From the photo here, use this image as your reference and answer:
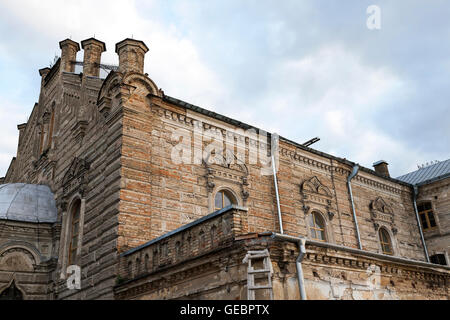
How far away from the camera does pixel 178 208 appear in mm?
12117

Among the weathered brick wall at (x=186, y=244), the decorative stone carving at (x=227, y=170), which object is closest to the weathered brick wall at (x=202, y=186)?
the decorative stone carving at (x=227, y=170)

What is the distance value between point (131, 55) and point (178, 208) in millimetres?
4726

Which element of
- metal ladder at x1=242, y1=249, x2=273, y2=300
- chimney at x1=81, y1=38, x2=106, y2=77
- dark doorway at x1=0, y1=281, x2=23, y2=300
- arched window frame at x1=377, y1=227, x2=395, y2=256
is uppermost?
chimney at x1=81, y1=38, x2=106, y2=77

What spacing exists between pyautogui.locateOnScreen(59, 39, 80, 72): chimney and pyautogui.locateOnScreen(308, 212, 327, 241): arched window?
10596 mm

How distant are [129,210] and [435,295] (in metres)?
7.79

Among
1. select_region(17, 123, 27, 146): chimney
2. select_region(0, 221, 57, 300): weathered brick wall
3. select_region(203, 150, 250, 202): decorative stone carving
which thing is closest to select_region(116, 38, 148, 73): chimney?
select_region(203, 150, 250, 202): decorative stone carving

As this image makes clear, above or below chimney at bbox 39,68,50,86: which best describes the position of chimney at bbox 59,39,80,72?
below

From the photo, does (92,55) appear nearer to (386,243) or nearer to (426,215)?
(386,243)

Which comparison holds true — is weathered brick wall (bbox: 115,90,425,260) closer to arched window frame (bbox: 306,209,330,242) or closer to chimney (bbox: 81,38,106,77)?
arched window frame (bbox: 306,209,330,242)

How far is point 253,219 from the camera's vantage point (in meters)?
13.8

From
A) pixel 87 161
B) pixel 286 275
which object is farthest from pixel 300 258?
pixel 87 161

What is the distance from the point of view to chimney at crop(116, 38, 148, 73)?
42.1 ft

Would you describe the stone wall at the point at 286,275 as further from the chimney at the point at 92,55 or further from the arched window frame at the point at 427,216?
the arched window frame at the point at 427,216

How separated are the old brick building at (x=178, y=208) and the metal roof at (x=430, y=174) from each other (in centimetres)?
399
